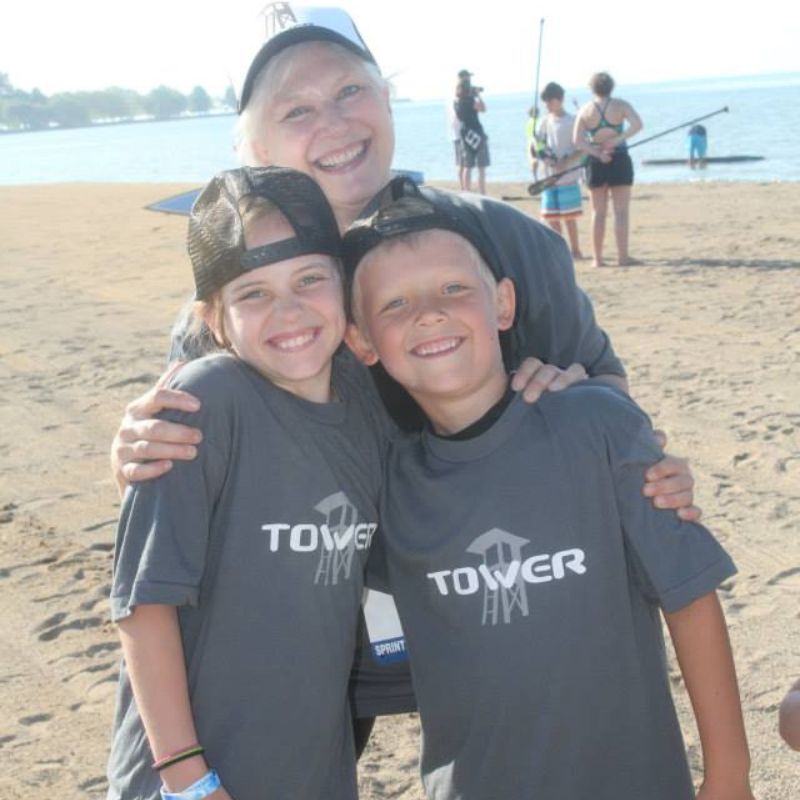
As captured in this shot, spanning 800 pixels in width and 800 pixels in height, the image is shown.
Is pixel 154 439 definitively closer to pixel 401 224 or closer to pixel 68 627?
pixel 401 224

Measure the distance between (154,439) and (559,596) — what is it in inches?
30.8

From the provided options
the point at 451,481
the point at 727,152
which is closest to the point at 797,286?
the point at 451,481

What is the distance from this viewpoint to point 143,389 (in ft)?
25.1

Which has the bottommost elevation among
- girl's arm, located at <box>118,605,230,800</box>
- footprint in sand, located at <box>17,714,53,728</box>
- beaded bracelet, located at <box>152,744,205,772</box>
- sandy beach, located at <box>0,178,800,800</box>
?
sandy beach, located at <box>0,178,800,800</box>

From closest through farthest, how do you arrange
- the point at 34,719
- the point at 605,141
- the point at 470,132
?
the point at 34,719
the point at 605,141
the point at 470,132

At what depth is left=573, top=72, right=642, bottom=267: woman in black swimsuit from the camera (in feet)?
34.1

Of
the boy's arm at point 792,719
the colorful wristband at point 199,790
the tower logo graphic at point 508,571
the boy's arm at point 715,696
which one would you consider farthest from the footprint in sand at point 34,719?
the boy's arm at point 792,719

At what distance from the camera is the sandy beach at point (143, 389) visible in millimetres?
3648

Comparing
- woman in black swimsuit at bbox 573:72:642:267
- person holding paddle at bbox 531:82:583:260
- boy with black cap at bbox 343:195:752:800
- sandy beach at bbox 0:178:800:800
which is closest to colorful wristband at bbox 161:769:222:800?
boy with black cap at bbox 343:195:752:800

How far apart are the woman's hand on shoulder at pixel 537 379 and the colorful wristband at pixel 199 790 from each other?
884 mm

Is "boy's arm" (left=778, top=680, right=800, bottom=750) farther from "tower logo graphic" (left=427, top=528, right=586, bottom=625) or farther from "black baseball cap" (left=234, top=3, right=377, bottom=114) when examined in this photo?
"black baseball cap" (left=234, top=3, right=377, bottom=114)

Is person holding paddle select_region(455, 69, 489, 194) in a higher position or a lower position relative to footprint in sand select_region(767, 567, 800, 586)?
higher

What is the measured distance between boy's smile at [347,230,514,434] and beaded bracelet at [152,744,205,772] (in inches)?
30.9

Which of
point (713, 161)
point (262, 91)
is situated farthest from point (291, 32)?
point (713, 161)
